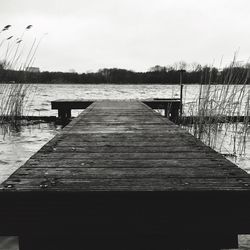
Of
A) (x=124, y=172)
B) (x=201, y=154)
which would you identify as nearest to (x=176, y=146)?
(x=201, y=154)

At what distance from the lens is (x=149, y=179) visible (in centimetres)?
164

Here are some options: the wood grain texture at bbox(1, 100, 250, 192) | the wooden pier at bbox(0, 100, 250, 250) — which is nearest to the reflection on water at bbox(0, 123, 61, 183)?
the wood grain texture at bbox(1, 100, 250, 192)

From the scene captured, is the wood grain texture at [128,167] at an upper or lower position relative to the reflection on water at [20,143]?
upper

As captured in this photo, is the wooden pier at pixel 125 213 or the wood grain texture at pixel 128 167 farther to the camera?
the wood grain texture at pixel 128 167

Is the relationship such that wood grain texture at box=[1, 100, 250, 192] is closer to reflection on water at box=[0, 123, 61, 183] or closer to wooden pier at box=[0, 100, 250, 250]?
wooden pier at box=[0, 100, 250, 250]

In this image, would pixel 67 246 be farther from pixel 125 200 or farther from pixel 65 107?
pixel 65 107

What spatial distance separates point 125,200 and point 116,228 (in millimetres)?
126

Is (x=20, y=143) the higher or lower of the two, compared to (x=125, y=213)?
lower

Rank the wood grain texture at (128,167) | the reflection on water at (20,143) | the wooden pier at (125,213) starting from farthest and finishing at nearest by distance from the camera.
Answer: the reflection on water at (20,143) → the wood grain texture at (128,167) → the wooden pier at (125,213)

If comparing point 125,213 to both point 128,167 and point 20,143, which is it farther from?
point 20,143

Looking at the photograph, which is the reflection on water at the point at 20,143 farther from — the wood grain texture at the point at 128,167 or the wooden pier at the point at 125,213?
the wooden pier at the point at 125,213

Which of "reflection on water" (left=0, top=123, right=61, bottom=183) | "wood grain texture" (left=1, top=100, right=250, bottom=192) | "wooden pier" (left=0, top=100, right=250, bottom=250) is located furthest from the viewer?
"reflection on water" (left=0, top=123, right=61, bottom=183)

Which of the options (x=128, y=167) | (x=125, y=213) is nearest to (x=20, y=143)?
(x=128, y=167)

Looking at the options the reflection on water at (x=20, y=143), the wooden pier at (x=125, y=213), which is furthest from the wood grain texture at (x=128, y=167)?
the reflection on water at (x=20, y=143)
